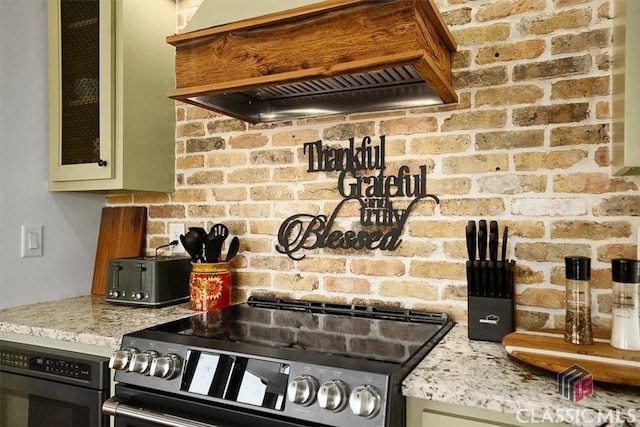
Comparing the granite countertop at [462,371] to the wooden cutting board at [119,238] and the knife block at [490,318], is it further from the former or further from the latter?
the wooden cutting board at [119,238]

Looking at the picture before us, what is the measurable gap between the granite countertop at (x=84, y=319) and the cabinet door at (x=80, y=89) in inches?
23.3

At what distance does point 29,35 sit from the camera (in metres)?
2.10

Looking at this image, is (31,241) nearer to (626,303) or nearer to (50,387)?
(50,387)

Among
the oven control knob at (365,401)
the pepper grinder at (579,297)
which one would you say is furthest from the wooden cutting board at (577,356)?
the oven control knob at (365,401)

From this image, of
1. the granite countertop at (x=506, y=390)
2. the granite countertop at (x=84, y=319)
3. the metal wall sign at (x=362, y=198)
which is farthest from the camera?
the metal wall sign at (x=362, y=198)

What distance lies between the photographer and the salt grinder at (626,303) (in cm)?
120

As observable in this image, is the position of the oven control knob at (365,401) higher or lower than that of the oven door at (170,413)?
higher

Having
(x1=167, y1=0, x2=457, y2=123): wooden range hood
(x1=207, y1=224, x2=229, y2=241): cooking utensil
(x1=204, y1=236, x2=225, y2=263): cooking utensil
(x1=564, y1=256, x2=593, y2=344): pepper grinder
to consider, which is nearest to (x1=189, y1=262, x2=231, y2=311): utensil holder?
(x1=204, y1=236, x2=225, y2=263): cooking utensil

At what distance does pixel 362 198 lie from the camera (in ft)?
6.10

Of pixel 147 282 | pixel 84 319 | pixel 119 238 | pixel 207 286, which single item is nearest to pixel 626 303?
pixel 207 286

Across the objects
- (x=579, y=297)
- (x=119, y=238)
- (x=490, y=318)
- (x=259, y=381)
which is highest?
(x=119, y=238)

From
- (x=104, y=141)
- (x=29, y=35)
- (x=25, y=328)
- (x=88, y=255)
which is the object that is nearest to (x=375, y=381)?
(x=25, y=328)

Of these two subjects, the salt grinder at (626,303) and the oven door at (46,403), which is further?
the oven door at (46,403)

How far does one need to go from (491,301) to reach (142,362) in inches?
44.0
